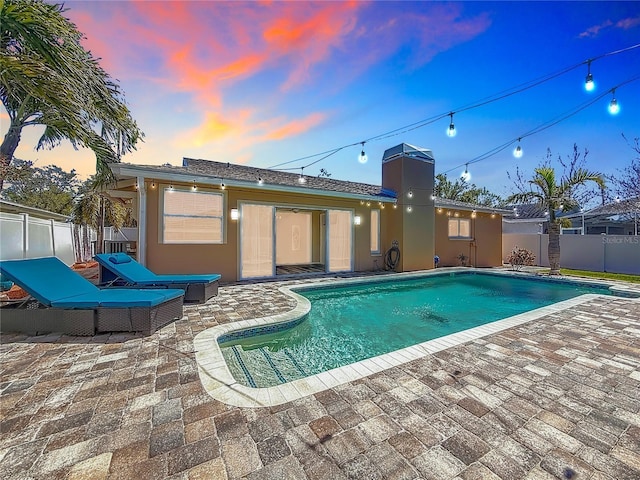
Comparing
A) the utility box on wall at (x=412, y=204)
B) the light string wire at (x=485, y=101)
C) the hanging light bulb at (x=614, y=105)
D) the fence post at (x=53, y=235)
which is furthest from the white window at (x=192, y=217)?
the hanging light bulb at (x=614, y=105)

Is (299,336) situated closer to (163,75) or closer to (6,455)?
(6,455)

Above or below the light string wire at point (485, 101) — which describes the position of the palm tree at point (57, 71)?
below

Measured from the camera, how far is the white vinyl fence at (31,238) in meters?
8.80

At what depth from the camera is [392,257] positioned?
11.8 m

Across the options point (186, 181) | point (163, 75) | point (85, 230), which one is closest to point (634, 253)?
point (186, 181)

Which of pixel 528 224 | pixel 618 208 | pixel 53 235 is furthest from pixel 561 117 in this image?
pixel 53 235

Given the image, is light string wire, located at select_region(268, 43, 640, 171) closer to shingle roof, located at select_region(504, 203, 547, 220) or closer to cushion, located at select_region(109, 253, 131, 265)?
cushion, located at select_region(109, 253, 131, 265)

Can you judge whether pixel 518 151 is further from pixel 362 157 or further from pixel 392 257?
pixel 392 257

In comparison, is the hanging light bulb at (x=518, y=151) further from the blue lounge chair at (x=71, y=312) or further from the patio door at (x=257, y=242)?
the blue lounge chair at (x=71, y=312)

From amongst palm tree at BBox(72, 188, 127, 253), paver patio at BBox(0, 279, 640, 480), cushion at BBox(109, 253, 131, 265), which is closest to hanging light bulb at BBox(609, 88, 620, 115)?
paver patio at BBox(0, 279, 640, 480)

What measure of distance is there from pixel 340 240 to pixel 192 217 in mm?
5605

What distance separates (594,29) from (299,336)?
9.93m

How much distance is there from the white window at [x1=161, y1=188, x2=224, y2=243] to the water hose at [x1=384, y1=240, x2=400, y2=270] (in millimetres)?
6972

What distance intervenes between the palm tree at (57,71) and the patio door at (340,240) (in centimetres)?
740
